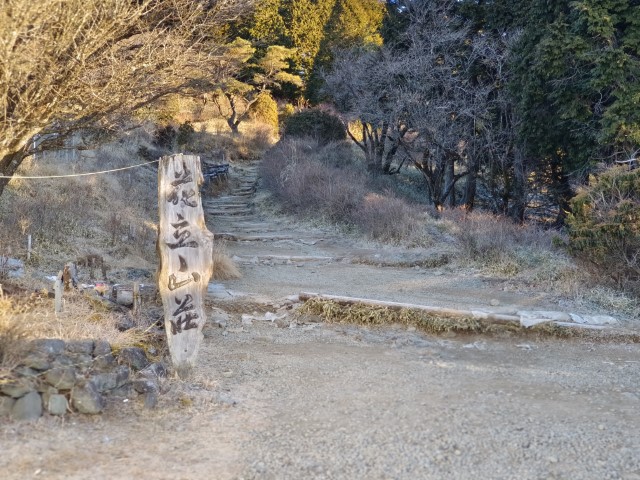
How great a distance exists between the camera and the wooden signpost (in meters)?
6.22

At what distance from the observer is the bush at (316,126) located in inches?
1048

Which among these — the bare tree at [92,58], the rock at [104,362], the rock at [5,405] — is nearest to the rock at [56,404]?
the rock at [5,405]

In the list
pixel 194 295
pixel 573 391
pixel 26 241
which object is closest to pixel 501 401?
pixel 573 391

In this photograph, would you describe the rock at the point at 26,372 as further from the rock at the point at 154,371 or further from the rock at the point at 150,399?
the rock at the point at 154,371

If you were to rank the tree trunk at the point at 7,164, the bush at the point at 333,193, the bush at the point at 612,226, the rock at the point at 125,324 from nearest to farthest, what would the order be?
the rock at the point at 125,324 → the tree trunk at the point at 7,164 → the bush at the point at 612,226 → the bush at the point at 333,193

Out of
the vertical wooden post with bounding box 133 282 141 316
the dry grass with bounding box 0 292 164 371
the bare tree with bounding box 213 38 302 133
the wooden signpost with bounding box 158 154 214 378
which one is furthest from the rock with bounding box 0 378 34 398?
the bare tree with bounding box 213 38 302 133

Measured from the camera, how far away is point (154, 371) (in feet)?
19.1

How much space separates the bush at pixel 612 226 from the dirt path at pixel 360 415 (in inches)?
42.0

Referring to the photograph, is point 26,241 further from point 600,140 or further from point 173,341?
point 600,140

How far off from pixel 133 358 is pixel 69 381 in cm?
84

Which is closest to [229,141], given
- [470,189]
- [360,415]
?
[470,189]

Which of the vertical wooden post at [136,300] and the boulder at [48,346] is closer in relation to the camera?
the boulder at [48,346]

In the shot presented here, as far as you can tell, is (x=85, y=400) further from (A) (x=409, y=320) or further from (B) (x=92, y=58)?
(A) (x=409, y=320)

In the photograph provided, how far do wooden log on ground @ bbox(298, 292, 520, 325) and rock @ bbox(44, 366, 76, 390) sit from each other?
4.58 m
